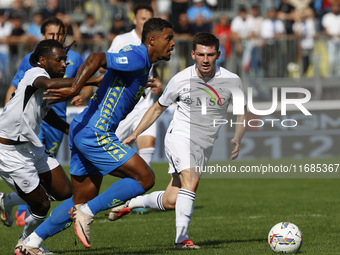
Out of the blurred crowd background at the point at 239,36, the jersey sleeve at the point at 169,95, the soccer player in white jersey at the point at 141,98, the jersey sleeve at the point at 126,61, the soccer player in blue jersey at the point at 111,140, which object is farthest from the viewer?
the blurred crowd background at the point at 239,36

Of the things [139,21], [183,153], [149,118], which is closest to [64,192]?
[149,118]

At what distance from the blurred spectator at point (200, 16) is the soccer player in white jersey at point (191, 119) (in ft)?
40.4

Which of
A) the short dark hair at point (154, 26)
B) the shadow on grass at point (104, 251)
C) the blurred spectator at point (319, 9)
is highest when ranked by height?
the short dark hair at point (154, 26)

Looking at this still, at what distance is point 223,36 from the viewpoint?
20703 mm

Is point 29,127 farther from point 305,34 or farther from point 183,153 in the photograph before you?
point 305,34

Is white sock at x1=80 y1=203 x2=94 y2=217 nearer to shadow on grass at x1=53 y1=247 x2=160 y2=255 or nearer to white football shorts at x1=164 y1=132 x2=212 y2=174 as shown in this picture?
shadow on grass at x1=53 y1=247 x2=160 y2=255

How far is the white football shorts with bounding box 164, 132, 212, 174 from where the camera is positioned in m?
8.40

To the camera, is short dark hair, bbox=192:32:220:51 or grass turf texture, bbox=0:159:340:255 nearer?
Answer: grass turf texture, bbox=0:159:340:255

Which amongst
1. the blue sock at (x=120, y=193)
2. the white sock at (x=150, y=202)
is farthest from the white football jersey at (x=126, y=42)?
the blue sock at (x=120, y=193)

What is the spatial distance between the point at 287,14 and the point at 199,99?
1407 cm

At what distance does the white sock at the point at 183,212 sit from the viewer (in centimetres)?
815

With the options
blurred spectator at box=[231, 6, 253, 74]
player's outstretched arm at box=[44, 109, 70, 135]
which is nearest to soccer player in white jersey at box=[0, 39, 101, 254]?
player's outstretched arm at box=[44, 109, 70, 135]

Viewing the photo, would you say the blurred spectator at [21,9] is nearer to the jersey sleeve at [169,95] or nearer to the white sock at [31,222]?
the jersey sleeve at [169,95]

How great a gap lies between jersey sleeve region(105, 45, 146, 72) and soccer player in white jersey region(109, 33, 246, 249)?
1.27 metres
